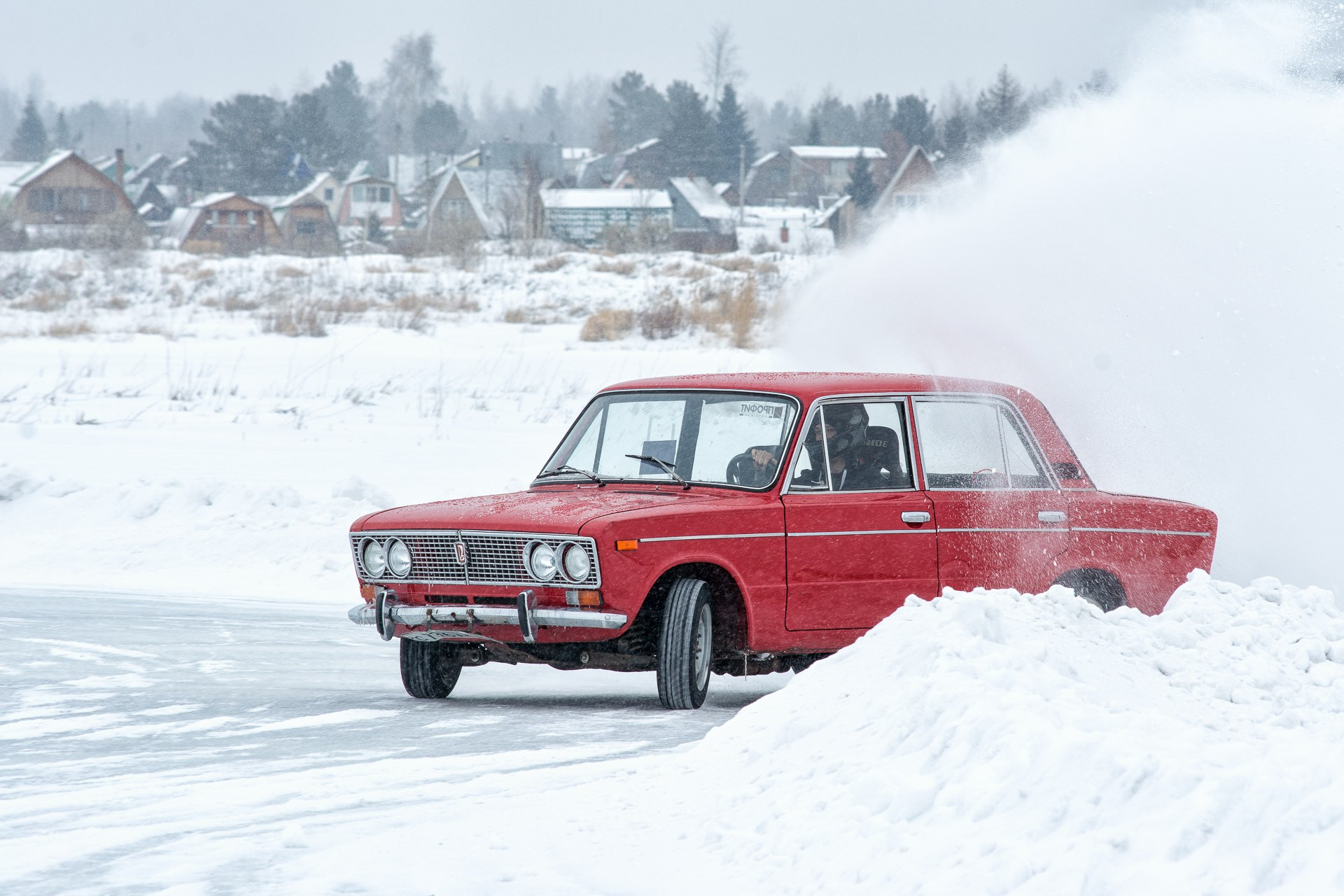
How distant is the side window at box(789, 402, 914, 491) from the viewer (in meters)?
8.27

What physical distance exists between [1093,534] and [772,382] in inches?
68.8

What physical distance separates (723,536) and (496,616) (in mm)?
1047

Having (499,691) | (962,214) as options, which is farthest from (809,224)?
(499,691)

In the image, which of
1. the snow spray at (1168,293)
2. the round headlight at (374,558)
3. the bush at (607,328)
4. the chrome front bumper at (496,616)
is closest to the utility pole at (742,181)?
the bush at (607,328)

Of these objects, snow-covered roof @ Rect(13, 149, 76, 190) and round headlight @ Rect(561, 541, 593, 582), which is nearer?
round headlight @ Rect(561, 541, 593, 582)

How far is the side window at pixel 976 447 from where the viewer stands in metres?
8.60

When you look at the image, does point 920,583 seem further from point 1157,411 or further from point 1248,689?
point 1157,411

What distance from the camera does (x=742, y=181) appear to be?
316 ft

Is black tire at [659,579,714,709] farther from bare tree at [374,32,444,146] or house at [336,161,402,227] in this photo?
bare tree at [374,32,444,146]

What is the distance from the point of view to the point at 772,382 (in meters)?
8.56

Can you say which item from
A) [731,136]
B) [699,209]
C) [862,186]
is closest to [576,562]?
[862,186]

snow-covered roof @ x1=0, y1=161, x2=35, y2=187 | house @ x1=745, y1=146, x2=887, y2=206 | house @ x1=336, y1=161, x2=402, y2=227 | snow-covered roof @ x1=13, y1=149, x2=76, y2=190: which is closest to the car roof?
snow-covered roof @ x1=13, y1=149, x2=76, y2=190

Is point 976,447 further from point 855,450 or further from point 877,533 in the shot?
point 877,533

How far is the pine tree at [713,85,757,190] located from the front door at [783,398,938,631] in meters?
108
